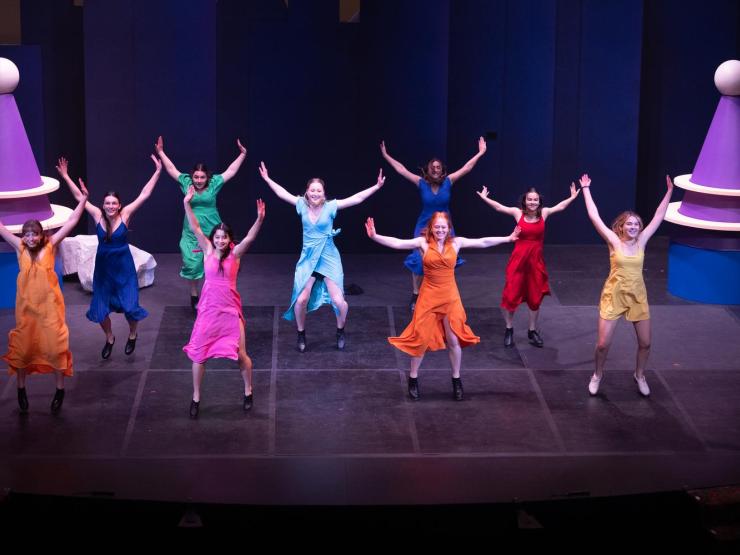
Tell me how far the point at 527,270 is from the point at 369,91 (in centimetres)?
338

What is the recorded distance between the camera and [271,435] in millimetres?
8383

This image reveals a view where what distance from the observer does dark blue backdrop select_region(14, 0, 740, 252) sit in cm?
1240

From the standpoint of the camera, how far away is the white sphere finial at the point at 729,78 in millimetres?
10992

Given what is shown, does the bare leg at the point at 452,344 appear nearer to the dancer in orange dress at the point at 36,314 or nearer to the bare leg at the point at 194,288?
the dancer in orange dress at the point at 36,314

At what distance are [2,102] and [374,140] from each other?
3576 millimetres

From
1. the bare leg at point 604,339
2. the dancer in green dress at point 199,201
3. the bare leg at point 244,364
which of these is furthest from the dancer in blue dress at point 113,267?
the bare leg at point 604,339

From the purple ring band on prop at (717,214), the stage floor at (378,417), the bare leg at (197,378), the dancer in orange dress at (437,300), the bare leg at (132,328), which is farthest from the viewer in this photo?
the purple ring band on prop at (717,214)

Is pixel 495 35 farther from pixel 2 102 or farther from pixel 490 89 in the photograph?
pixel 2 102

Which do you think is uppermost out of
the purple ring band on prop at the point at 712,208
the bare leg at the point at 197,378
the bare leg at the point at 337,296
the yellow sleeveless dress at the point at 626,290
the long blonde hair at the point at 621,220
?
the long blonde hair at the point at 621,220

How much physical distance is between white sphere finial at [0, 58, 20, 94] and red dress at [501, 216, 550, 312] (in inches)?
170

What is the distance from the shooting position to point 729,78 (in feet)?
36.2

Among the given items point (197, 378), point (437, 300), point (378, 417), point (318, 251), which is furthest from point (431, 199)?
point (197, 378)

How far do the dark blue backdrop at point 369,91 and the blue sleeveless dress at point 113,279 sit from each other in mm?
3056

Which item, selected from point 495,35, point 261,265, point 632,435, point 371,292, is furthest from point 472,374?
point 495,35
